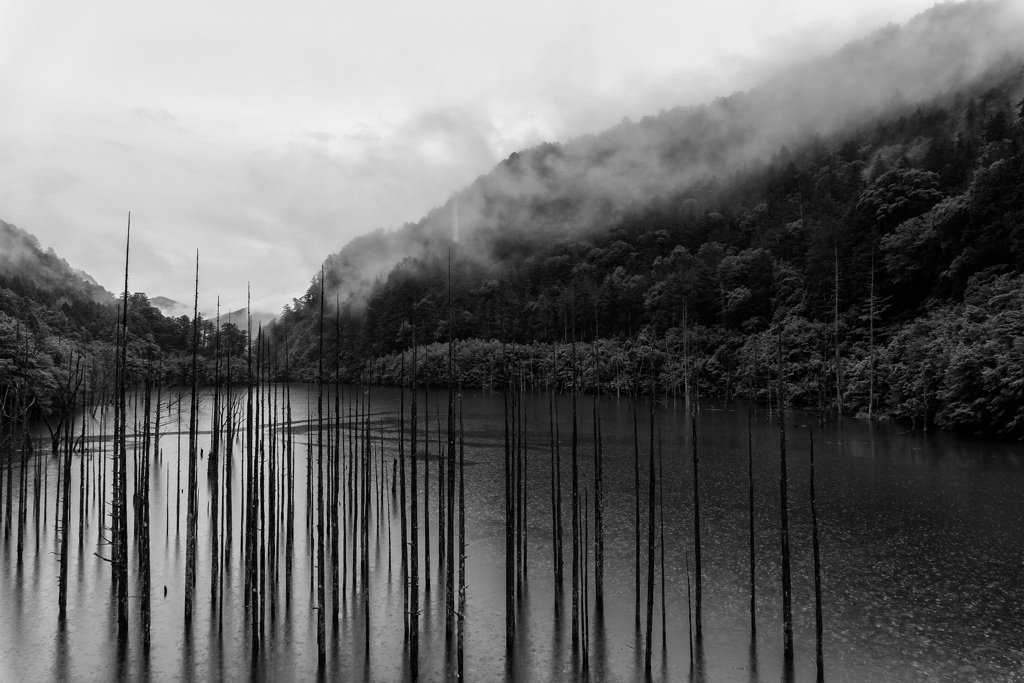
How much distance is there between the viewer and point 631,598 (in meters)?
16.7

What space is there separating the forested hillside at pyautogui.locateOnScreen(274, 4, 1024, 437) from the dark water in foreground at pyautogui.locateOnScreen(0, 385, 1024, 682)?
6575mm

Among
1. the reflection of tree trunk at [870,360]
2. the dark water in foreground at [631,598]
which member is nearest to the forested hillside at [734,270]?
the reflection of tree trunk at [870,360]

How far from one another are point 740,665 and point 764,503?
15.4 meters

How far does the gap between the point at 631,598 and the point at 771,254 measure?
75.1 metres

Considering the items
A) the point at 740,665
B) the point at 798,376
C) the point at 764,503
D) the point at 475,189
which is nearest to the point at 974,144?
the point at 798,376

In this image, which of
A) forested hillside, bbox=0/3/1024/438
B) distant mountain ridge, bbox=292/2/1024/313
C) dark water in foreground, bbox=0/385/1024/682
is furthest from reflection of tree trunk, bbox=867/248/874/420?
distant mountain ridge, bbox=292/2/1024/313

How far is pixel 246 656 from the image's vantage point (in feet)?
43.7

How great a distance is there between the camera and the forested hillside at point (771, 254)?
47594 millimetres

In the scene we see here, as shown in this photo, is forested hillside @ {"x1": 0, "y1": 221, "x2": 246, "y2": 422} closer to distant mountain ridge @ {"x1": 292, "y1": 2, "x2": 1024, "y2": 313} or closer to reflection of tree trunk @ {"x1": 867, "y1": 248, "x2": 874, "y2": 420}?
distant mountain ridge @ {"x1": 292, "y1": 2, "x2": 1024, "y2": 313}

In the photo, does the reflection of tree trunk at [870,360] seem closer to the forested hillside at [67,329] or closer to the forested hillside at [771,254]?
the forested hillside at [771,254]

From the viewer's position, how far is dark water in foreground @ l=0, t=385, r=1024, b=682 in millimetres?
13039

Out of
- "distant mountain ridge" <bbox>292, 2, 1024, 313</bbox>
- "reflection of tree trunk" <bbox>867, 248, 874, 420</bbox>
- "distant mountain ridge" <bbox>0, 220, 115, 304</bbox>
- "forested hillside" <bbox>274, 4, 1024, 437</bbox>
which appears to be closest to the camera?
"forested hillside" <bbox>274, 4, 1024, 437</bbox>

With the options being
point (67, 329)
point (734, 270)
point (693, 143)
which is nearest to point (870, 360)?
point (734, 270)

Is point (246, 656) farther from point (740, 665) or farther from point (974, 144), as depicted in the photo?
point (974, 144)
